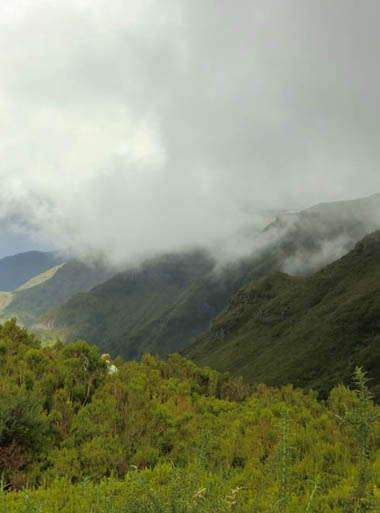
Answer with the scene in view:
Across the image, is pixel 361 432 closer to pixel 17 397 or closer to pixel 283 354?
pixel 17 397

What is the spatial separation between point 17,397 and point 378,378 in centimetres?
12156

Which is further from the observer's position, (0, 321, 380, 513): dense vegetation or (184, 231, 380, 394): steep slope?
(184, 231, 380, 394): steep slope

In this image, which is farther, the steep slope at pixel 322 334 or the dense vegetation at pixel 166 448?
the steep slope at pixel 322 334

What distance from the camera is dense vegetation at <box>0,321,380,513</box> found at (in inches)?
154

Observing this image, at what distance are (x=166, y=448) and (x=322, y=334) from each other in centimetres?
15041

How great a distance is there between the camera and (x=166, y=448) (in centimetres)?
711

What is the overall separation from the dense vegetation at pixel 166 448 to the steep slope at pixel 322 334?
9792 cm

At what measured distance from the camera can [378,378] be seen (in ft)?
341

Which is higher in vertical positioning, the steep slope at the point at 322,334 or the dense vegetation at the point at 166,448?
the dense vegetation at the point at 166,448

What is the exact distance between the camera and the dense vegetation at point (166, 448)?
3920 millimetres

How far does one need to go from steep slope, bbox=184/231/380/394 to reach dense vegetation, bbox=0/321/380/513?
9792cm

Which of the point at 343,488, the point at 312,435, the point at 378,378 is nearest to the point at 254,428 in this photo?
the point at 312,435

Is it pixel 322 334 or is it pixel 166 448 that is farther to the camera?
pixel 322 334

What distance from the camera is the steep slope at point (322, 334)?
122m
